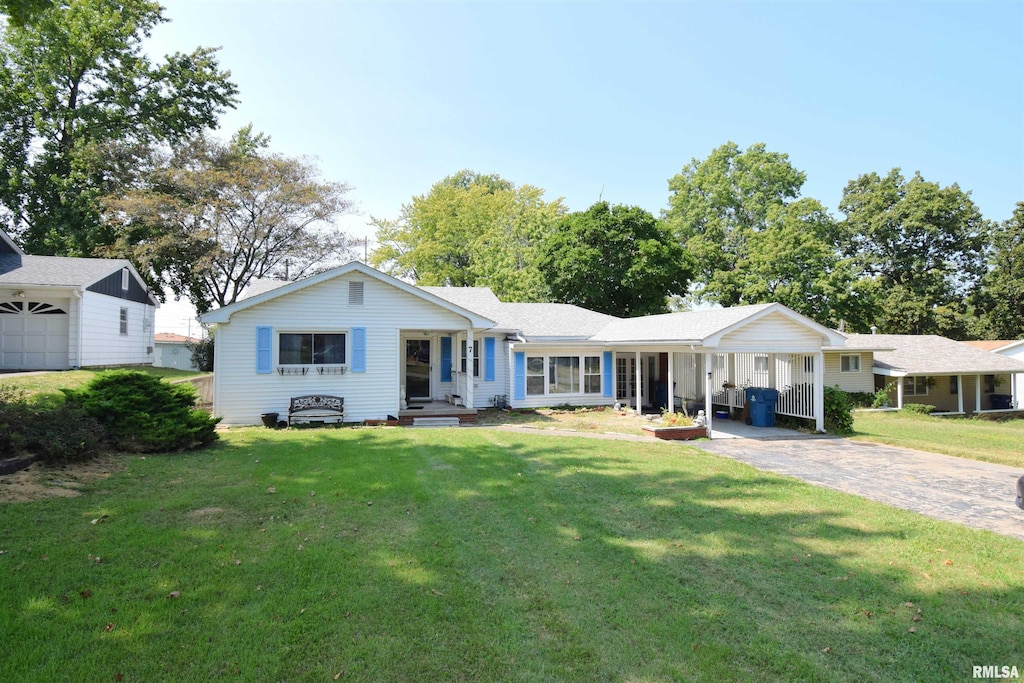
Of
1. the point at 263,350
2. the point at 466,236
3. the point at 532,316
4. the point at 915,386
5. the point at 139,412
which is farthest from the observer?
the point at 466,236

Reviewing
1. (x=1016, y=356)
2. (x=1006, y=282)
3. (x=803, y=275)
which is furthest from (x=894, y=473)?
(x=1006, y=282)

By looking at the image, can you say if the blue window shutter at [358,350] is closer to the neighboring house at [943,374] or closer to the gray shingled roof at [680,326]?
the gray shingled roof at [680,326]

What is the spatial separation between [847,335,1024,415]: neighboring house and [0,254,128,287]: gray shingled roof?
3244 centimetres

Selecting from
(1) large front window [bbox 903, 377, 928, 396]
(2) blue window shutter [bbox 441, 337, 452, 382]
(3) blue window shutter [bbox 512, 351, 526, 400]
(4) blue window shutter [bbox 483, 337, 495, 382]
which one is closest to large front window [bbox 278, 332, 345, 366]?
(2) blue window shutter [bbox 441, 337, 452, 382]

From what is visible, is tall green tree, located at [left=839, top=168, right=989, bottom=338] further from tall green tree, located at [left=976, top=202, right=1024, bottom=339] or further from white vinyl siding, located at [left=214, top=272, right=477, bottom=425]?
white vinyl siding, located at [left=214, top=272, right=477, bottom=425]

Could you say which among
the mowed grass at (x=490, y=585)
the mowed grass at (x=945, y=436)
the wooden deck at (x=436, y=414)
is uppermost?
the wooden deck at (x=436, y=414)

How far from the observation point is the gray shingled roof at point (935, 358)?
23906 mm

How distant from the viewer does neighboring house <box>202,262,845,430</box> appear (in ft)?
43.4

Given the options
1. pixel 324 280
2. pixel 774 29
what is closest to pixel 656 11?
pixel 774 29

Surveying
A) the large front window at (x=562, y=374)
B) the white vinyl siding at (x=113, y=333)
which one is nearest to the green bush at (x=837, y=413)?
the large front window at (x=562, y=374)

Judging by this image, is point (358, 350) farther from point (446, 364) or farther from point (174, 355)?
point (174, 355)

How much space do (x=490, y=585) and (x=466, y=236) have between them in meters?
36.1

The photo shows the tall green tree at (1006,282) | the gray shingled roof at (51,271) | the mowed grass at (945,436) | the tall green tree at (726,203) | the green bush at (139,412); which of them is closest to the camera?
the green bush at (139,412)

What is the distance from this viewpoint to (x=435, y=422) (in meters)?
14.4
